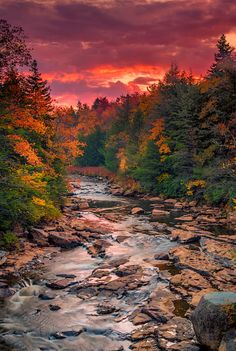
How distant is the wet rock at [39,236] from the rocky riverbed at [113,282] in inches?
2.3

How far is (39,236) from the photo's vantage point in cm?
2209

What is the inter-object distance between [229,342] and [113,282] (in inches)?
275

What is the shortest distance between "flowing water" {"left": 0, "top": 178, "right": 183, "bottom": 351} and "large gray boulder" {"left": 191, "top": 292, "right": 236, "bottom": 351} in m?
2.21

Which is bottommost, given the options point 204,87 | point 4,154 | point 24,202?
point 24,202

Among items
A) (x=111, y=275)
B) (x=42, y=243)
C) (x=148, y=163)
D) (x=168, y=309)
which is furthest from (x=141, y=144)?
(x=168, y=309)

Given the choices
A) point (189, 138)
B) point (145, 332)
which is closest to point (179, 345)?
point (145, 332)

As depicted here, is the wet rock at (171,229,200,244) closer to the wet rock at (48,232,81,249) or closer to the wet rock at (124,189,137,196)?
the wet rock at (48,232,81,249)

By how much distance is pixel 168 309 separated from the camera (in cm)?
1285

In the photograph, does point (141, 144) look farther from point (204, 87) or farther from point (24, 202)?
point (24, 202)

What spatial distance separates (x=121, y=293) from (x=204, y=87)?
82.2 feet

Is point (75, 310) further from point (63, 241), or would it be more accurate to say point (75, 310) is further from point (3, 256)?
point (63, 241)

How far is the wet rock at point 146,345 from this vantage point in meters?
10.4

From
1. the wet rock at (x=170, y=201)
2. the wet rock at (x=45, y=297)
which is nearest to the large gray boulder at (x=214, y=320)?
the wet rock at (x=45, y=297)

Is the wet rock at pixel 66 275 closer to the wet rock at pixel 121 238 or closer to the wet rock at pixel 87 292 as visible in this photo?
the wet rock at pixel 87 292
